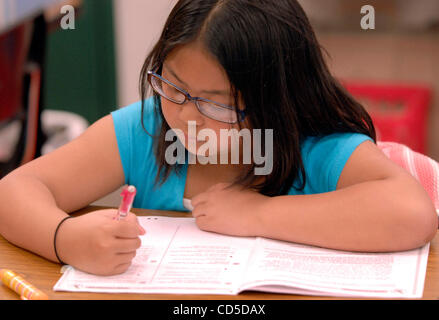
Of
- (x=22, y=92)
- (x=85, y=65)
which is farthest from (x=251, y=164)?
(x=85, y=65)

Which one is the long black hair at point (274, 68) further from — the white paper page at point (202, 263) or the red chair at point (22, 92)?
the red chair at point (22, 92)

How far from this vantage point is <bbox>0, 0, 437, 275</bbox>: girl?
0.91 metres

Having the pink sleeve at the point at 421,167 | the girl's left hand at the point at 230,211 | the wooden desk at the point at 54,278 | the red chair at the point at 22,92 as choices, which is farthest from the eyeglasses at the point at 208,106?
the red chair at the point at 22,92

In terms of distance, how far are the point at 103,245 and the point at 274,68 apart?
39 centimetres

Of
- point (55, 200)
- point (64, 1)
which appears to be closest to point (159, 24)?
point (64, 1)

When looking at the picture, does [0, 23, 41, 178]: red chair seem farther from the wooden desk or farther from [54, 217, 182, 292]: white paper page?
[54, 217, 182, 292]: white paper page

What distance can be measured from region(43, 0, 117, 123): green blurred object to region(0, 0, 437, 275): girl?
1985 mm

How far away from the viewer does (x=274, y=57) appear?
3.18 feet

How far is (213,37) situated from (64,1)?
121 cm

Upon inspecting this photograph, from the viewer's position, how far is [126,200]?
82 centimetres

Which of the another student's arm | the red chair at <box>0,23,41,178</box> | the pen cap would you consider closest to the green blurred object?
the red chair at <box>0,23,41,178</box>

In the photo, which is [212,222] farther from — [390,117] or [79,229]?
[390,117]

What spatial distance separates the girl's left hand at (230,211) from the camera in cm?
98

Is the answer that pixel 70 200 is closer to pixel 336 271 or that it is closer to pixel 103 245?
pixel 103 245
